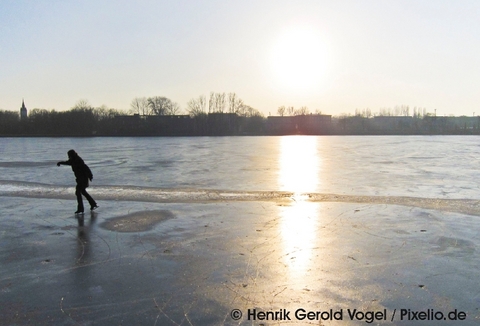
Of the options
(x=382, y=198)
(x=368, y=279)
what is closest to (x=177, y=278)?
(x=368, y=279)

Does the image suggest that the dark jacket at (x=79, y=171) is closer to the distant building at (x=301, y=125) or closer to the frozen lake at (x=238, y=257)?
the frozen lake at (x=238, y=257)

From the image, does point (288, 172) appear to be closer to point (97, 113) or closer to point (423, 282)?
point (423, 282)

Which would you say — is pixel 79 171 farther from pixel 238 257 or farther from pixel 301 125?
pixel 301 125

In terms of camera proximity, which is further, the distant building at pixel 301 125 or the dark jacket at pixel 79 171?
the distant building at pixel 301 125

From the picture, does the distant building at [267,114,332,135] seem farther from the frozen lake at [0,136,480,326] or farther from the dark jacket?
the dark jacket

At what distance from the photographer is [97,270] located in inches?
236

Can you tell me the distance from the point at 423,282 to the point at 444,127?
5359 inches

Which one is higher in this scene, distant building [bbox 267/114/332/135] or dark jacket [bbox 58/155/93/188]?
distant building [bbox 267/114/332/135]

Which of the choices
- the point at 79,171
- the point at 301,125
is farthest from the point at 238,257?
the point at 301,125

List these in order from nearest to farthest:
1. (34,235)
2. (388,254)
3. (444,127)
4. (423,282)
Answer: (423,282), (388,254), (34,235), (444,127)

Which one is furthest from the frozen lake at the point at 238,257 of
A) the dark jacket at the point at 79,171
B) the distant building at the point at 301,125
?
the distant building at the point at 301,125

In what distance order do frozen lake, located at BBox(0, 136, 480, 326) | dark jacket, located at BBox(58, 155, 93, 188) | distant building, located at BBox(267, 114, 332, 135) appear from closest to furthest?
frozen lake, located at BBox(0, 136, 480, 326)
dark jacket, located at BBox(58, 155, 93, 188)
distant building, located at BBox(267, 114, 332, 135)

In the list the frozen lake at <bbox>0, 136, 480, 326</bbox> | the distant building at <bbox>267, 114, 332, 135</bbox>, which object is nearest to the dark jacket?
the frozen lake at <bbox>0, 136, 480, 326</bbox>

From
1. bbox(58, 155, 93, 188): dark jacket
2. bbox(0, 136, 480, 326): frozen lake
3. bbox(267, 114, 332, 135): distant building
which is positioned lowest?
bbox(0, 136, 480, 326): frozen lake
